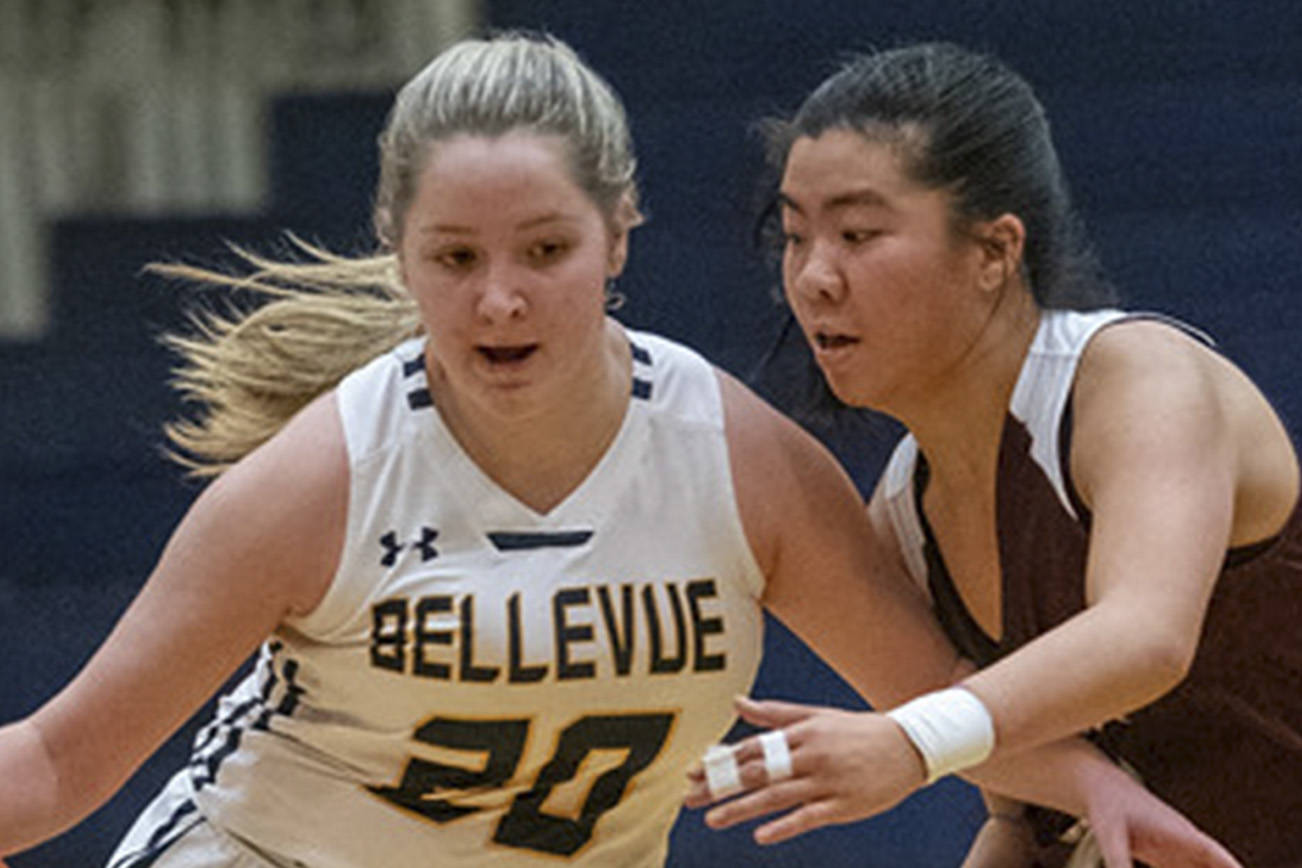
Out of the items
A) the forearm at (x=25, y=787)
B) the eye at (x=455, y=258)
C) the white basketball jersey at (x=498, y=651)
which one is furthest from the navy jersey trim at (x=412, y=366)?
the forearm at (x=25, y=787)

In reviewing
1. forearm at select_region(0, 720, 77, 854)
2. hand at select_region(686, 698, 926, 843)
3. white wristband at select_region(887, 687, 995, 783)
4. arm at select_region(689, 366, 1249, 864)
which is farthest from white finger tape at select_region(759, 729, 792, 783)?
forearm at select_region(0, 720, 77, 854)

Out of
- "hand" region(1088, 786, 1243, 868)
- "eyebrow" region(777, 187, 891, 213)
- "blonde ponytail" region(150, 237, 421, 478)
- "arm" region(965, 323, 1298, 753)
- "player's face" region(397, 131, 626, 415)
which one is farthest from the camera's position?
"blonde ponytail" region(150, 237, 421, 478)

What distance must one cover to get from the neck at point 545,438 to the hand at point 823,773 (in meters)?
0.53

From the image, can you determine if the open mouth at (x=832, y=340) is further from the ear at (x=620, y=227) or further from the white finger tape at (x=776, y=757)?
the white finger tape at (x=776, y=757)

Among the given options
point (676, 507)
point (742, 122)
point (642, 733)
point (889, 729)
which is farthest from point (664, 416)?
point (742, 122)

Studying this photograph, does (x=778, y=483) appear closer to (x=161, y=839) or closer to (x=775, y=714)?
(x=775, y=714)

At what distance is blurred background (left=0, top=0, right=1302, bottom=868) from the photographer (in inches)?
199

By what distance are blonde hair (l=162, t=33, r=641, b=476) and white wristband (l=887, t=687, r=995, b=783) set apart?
668 millimetres

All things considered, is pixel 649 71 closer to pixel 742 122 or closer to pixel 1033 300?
pixel 742 122

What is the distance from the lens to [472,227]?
2.63 meters

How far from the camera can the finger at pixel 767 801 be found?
2303 mm

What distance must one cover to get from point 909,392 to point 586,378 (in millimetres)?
353

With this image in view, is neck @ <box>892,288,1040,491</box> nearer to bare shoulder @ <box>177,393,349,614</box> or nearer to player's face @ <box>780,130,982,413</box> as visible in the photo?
player's face @ <box>780,130,982,413</box>

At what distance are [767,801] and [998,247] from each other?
0.76 meters
